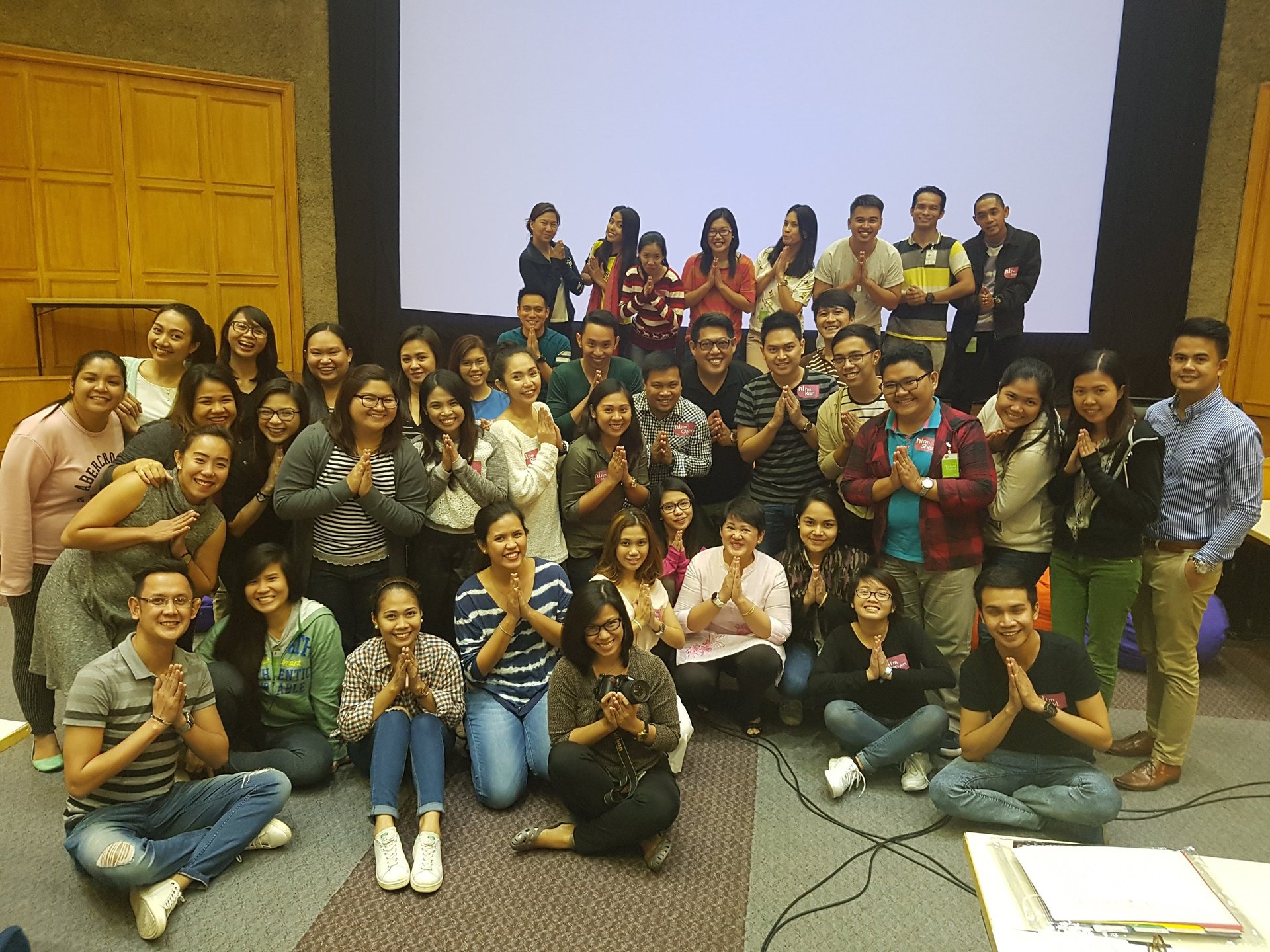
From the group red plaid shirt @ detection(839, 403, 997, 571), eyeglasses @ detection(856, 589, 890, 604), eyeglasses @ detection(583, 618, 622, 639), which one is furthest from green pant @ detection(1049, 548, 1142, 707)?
eyeglasses @ detection(583, 618, 622, 639)

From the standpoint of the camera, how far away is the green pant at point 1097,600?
9.93 feet

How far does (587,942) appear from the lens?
226 cm

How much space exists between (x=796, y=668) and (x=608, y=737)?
37.4 inches

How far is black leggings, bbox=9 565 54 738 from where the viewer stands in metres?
2.94

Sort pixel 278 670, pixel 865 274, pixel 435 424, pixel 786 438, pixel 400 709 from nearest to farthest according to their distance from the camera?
pixel 400 709 → pixel 278 670 → pixel 435 424 → pixel 786 438 → pixel 865 274

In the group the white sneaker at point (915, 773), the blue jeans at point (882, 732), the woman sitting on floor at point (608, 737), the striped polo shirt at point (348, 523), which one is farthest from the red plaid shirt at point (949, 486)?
the striped polo shirt at point (348, 523)

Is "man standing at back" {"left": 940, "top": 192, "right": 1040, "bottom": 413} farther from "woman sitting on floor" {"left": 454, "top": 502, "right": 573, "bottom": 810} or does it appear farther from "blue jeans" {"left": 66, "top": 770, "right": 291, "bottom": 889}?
"blue jeans" {"left": 66, "top": 770, "right": 291, "bottom": 889}

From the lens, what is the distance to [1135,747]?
3250 mm

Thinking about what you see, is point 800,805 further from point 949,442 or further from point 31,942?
point 31,942

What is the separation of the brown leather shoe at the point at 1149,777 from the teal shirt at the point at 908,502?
39.2 inches

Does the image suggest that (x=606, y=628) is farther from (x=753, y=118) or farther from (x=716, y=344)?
(x=753, y=118)

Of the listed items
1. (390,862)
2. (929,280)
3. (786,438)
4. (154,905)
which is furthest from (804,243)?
(154,905)

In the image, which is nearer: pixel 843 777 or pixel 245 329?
pixel 843 777

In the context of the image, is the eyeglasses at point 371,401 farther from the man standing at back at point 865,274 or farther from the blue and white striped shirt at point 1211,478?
the blue and white striped shirt at point 1211,478
